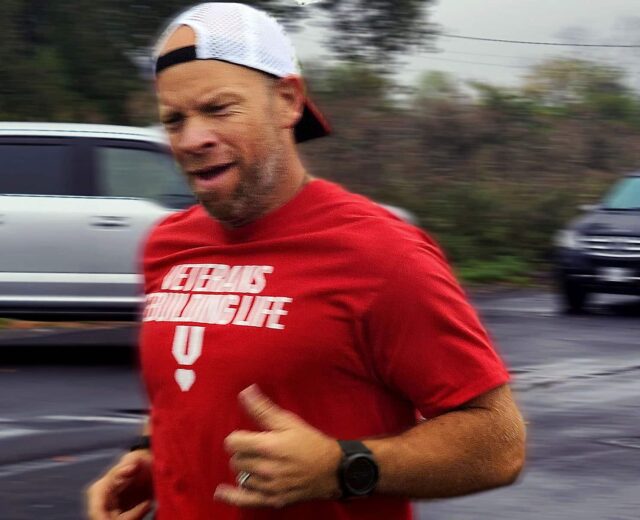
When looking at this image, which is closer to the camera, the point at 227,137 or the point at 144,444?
the point at 227,137

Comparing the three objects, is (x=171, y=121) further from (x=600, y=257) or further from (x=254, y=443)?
(x=600, y=257)

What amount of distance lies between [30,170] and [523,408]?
4.71m

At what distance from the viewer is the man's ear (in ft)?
7.72

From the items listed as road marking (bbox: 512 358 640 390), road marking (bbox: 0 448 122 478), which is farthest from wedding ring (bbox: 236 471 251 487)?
road marking (bbox: 512 358 640 390)

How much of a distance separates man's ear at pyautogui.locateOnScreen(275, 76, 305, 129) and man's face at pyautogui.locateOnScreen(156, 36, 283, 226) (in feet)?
0.05

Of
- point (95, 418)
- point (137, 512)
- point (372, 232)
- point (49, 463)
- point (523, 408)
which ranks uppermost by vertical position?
point (372, 232)

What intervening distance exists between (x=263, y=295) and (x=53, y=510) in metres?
4.37

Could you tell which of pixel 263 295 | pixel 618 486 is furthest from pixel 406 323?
pixel 618 486

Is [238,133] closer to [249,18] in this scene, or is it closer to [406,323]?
[249,18]

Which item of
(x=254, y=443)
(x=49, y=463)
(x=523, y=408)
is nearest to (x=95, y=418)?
(x=49, y=463)

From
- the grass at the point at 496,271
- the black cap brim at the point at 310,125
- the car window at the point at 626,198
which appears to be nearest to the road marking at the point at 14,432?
the black cap brim at the point at 310,125

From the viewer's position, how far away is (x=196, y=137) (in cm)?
231

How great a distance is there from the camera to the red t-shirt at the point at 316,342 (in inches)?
85.2

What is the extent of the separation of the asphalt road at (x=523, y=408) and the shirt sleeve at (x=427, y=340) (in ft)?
13.7
